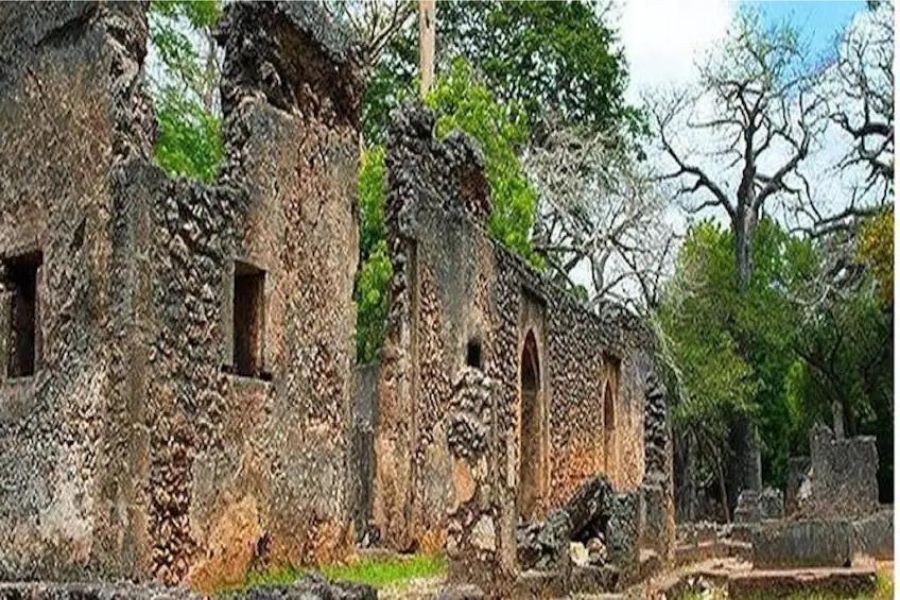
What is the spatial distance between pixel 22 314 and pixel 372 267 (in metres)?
11.9

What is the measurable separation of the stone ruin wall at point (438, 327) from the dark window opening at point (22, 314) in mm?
3733

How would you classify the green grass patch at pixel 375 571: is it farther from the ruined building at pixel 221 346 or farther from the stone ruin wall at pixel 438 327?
the stone ruin wall at pixel 438 327

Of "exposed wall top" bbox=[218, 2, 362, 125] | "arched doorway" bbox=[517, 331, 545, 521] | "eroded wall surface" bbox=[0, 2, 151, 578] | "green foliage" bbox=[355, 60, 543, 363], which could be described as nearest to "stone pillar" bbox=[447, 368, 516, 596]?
"eroded wall surface" bbox=[0, 2, 151, 578]

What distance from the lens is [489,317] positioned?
18062mm

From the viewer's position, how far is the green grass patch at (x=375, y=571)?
11.9 m

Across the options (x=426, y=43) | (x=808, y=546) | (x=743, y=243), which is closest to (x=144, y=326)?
(x=808, y=546)

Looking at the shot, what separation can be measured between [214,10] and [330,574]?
13.5 metres

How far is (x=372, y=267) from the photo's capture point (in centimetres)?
2359

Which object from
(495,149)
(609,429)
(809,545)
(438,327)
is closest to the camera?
(809,545)

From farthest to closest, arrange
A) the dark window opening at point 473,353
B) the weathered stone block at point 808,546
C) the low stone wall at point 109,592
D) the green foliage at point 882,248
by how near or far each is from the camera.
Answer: the green foliage at point 882,248
the dark window opening at point 473,353
the weathered stone block at point 808,546
the low stone wall at point 109,592

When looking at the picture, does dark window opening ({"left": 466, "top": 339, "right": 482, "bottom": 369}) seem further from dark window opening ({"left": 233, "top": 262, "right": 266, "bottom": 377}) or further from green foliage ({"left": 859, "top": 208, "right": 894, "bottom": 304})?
green foliage ({"left": 859, "top": 208, "right": 894, "bottom": 304})

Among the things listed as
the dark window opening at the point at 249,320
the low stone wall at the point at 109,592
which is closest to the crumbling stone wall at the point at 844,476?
the dark window opening at the point at 249,320

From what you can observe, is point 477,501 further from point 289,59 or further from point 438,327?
point 438,327

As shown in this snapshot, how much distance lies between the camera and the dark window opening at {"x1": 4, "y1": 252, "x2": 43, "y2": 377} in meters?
11.8
